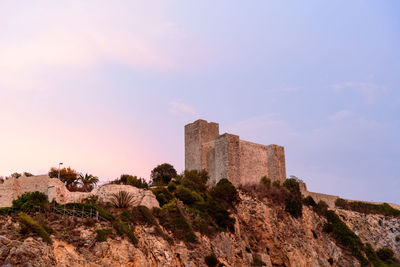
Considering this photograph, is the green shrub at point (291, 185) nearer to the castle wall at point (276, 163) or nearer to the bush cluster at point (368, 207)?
the castle wall at point (276, 163)

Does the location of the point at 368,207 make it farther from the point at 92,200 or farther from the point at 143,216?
the point at 92,200

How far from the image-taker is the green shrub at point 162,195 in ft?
122

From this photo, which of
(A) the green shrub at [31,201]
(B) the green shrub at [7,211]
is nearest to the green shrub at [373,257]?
(A) the green shrub at [31,201]

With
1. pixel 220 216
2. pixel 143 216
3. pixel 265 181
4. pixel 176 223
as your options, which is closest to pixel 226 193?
pixel 220 216

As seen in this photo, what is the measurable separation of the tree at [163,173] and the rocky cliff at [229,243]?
8263 millimetres

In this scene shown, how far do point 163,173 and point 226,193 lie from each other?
30.0ft

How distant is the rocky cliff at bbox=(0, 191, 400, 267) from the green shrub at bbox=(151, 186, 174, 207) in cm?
397

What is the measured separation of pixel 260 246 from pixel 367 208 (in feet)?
69.7

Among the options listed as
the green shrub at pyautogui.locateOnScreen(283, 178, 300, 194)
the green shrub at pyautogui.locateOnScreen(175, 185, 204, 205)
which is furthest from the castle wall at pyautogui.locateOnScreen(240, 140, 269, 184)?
the green shrub at pyautogui.locateOnScreen(175, 185, 204, 205)

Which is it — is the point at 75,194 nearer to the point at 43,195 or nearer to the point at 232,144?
the point at 43,195

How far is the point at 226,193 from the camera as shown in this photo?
138 ft

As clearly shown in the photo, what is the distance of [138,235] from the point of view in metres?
31.2

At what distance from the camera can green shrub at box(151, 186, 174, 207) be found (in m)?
37.1

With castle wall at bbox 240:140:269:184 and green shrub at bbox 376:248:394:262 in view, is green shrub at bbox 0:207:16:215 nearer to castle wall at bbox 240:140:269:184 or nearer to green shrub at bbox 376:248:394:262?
castle wall at bbox 240:140:269:184
